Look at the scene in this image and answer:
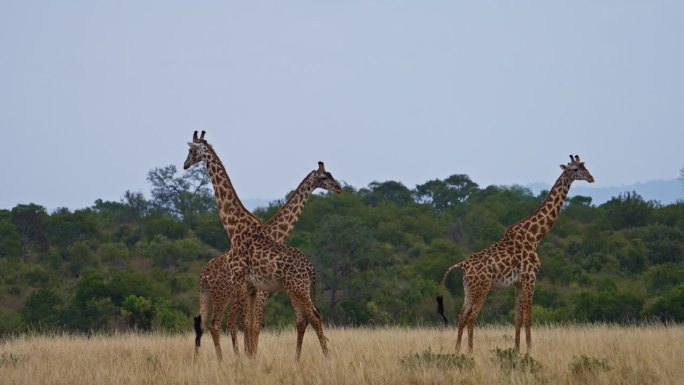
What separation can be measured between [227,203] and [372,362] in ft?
10.1

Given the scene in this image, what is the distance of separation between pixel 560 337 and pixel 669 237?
88.2 ft

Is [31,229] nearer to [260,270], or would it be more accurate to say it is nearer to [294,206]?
[294,206]

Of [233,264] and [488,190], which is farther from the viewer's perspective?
[488,190]

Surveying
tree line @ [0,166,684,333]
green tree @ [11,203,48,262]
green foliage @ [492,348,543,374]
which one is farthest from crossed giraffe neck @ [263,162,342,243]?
green tree @ [11,203,48,262]

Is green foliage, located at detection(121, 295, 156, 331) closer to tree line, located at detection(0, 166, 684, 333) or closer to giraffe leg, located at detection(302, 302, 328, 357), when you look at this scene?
tree line, located at detection(0, 166, 684, 333)

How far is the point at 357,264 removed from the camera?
33.0m

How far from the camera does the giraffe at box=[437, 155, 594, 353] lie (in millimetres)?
11945

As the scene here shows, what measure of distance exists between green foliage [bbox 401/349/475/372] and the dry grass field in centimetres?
1

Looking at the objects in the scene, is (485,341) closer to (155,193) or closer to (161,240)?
(161,240)

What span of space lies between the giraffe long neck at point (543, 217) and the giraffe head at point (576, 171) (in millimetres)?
67

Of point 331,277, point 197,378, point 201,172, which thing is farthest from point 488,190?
point 197,378

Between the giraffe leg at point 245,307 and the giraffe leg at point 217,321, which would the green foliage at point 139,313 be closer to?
the giraffe leg at point 217,321

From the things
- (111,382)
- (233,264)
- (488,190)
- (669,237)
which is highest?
(488,190)

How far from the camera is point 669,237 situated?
38.3 meters
